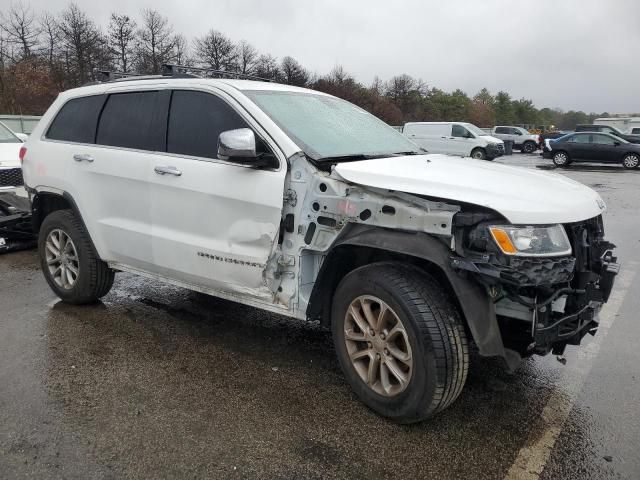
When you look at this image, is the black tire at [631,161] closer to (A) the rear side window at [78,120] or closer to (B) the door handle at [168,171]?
(A) the rear side window at [78,120]

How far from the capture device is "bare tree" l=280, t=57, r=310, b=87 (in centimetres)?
5072

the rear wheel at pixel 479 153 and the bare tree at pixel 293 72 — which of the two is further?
the bare tree at pixel 293 72

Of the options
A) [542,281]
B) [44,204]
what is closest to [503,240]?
[542,281]

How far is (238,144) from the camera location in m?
2.99

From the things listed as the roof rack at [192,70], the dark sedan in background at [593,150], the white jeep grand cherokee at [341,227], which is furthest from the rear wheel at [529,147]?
the roof rack at [192,70]

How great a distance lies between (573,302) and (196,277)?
2.37m

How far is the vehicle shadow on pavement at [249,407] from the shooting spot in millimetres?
2559

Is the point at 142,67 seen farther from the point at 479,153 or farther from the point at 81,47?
the point at 479,153

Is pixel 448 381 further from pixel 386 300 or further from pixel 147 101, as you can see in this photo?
pixel 147 101

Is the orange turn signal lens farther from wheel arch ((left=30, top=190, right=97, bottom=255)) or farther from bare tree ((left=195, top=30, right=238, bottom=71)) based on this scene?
bare tree ((left=195, top=30, right=238, bottom=71))

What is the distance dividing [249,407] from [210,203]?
4.28 ft

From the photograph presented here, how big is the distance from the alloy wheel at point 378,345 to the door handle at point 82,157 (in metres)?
2.57

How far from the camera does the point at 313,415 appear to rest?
9.71ft

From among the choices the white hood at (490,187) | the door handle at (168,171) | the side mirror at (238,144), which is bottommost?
the door handle at (168,171)
